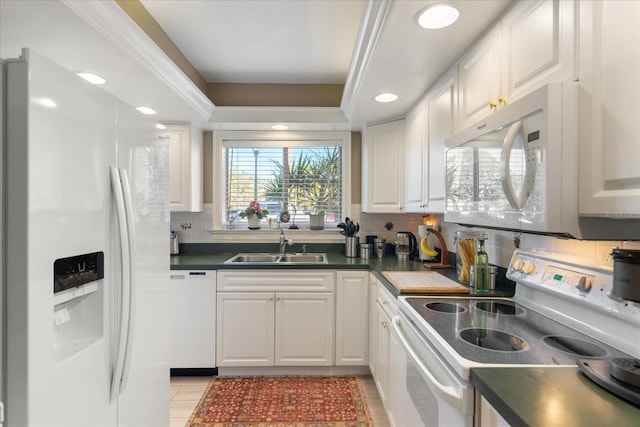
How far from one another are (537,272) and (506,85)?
31.1 inches

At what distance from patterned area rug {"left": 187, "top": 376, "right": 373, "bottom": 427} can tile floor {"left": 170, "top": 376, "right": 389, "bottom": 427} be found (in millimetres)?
43

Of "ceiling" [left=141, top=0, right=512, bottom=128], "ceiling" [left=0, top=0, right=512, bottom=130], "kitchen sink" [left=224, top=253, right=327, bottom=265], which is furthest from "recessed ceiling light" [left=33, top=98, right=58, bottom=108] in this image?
Answer: "kitchen sink" [left=224, top=253, right=327, bottom=265]

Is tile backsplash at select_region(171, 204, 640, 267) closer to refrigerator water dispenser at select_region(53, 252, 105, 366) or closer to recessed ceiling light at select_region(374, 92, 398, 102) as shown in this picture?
recessed ceiling light at select_region(374, 92, 398, 102)

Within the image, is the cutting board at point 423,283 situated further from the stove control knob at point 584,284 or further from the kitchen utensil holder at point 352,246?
the kitchen utensil holder at point 352,246

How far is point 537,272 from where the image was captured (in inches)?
58.2

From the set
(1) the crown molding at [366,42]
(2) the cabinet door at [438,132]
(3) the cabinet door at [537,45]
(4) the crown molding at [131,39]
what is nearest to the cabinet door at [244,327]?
A: (2) the cabinet door at [438,132]

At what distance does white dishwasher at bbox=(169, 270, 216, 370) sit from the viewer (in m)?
2.65

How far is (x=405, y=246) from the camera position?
2910 millimetres

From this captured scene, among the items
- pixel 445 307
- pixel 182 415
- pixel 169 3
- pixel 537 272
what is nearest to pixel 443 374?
pixel 445 307

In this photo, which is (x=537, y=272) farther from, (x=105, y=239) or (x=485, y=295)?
(x=105, y=239)

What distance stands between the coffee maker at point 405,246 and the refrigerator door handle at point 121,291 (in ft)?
7.12

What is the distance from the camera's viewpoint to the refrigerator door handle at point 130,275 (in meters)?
1.18

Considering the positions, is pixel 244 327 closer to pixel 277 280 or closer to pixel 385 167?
pixel 277 280

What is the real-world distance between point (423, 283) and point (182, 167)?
2212mm
